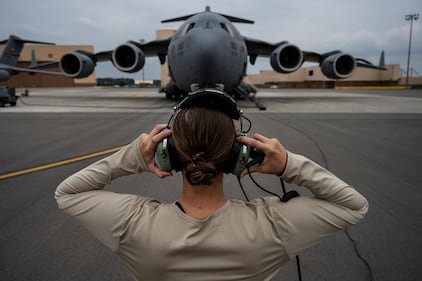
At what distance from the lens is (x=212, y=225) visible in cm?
93

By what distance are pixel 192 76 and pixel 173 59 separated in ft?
3.86

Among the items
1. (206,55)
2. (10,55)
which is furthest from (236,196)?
(10,55)

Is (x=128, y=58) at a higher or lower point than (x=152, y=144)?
higher

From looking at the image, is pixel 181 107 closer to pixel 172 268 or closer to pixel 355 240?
pixel 172 268

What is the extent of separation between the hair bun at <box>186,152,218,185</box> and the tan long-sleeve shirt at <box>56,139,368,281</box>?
12cm

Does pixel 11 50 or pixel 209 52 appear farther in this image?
pixel 11 50

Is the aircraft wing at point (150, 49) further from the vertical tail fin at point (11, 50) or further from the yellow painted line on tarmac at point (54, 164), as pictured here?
the yellow painted line on tarmac at point (54, 164)

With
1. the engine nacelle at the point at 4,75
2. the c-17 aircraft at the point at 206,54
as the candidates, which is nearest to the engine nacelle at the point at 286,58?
the c-17 aircraft at the point at 206,54

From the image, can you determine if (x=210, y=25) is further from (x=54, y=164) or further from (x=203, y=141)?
(x=203, y=141)

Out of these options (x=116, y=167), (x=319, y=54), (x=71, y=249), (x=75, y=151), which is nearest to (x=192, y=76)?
(x=75, y=151)

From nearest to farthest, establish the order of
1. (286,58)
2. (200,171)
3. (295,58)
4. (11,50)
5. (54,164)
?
1. (200,171)
2. (54,164)
3. (295,58)
4. (286,58)
5. (11,50)

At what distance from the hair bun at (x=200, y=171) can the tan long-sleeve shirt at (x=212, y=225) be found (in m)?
0.12

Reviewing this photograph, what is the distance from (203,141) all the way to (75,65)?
17726mm

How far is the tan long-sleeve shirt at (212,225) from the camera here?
915mm
